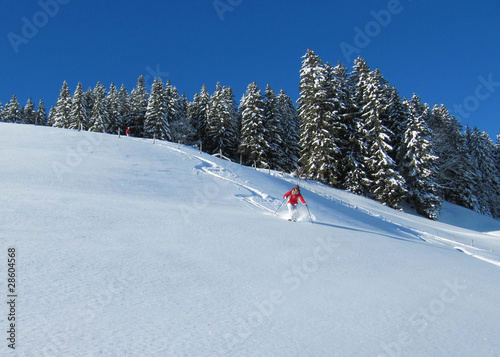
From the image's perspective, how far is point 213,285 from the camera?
4.45m

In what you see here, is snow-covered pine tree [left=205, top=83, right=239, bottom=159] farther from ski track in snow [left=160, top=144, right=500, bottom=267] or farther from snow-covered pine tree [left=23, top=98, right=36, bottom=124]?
snow-covered pine tree [left=23, top=98, right=36, bottom=124]

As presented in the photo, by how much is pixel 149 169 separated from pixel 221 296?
12.0 meters

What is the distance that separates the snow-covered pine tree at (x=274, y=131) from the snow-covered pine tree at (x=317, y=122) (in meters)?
7.77

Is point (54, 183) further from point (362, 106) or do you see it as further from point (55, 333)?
point (362, 106)

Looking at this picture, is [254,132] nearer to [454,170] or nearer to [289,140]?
[289,140]

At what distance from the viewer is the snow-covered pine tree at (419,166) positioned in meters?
32.6

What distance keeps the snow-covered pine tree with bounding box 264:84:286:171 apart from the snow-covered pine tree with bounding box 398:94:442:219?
1625 centimetres

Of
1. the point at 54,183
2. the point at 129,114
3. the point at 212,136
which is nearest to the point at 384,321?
the point at 54,183

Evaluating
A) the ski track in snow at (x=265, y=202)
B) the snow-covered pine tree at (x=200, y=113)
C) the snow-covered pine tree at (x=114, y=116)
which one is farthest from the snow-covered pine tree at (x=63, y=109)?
the ski track in snow at (x=265, y=202)

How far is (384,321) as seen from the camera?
4.02 m

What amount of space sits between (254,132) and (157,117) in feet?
51.4

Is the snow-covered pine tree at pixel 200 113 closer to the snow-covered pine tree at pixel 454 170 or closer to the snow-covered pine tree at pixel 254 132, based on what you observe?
the snow-covered pine tree at pixel 254 132

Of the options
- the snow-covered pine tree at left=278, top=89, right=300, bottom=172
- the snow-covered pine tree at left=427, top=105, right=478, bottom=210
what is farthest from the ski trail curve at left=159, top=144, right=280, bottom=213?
the snow-covered pine tree at left=427, top=105, right=478, bottom=210

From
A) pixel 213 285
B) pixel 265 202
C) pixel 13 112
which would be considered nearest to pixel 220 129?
pixel 265 202
